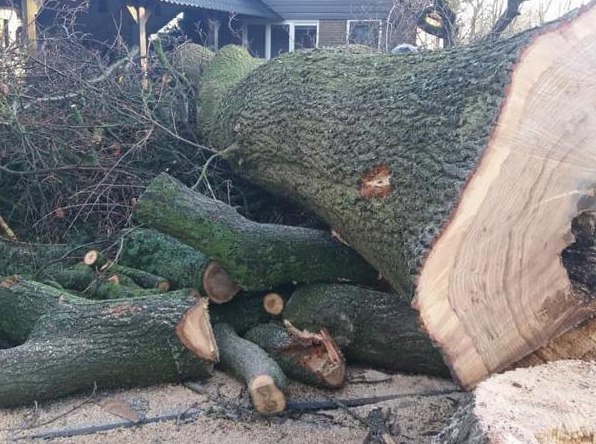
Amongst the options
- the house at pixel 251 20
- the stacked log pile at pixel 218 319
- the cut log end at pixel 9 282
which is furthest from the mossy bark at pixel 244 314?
the house at pixel 251 20

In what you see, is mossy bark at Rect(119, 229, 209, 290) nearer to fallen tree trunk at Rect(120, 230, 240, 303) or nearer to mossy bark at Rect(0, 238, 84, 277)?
fallen tree trunk at Rect(120, 230, 240, 303)

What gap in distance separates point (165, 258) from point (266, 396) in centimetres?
121

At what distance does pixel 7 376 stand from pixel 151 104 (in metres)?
2.61

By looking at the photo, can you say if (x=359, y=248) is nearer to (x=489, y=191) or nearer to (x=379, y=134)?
(x=379, y=134)

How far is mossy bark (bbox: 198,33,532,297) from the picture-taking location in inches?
81.2

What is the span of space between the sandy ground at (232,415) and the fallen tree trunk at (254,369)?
78mm

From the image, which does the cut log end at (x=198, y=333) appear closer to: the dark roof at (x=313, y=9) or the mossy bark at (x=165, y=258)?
the mossy bark at (x=165, y=258)

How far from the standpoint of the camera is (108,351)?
2912 mm

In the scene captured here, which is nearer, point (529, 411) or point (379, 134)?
point (529, 411)

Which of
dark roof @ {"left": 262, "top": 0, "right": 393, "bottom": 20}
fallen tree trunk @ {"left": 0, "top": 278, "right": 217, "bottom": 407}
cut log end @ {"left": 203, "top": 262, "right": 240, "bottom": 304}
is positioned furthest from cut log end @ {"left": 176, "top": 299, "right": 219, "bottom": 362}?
dark roof @ {"left": 262, "top": 0, "right": 393, "bottom": 20}

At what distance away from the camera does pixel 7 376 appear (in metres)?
2.82

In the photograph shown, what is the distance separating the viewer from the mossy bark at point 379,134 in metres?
2.06

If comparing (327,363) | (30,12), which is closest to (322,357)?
(327,363)

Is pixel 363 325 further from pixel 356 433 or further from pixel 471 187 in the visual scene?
pixel 471 187
